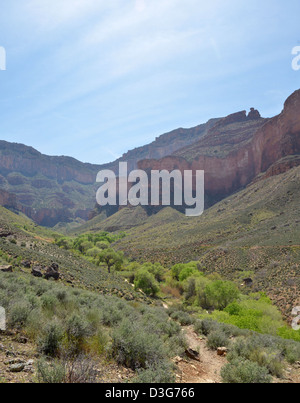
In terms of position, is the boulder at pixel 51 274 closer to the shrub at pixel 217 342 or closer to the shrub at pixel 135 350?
the shrub at pixel 217 342

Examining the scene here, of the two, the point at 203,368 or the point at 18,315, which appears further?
the point at 203,368

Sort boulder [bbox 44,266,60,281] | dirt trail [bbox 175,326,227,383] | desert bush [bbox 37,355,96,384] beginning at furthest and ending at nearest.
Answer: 1. boulder [bbox 44,266,60,281]
2. dirt trail [bbox 175,326,227,383]
3. desert bush [bbox 37,355,96,384]

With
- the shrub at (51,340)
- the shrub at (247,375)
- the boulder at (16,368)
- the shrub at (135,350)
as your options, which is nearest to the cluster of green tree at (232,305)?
the shrub at (247,375)

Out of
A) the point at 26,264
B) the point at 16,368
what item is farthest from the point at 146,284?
the point at 16,368

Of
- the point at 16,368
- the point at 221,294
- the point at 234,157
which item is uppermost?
the point at 234,157

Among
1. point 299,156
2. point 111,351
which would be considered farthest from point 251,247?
point 299,156

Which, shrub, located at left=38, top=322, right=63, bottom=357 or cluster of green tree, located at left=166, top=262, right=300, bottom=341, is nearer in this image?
shrub, located at left=38, top=322, right=63, bottom=357

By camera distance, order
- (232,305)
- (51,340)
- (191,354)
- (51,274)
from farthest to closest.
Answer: (232,305)
(51,274)
(191,354)
(51,340)

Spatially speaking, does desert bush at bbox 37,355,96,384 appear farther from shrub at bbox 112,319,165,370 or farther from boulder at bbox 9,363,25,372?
shrub at bbox 112,319,165,370

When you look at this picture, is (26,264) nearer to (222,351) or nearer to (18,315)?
(18,315)

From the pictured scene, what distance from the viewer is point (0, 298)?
721 cm

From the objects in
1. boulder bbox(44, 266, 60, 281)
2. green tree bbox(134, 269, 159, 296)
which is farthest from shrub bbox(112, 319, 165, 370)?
green tree bbox(134, 269, 159, 296)

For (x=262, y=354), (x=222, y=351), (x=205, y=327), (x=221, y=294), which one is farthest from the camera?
(x=221, y=294)

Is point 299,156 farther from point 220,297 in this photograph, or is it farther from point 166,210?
point 220,297
